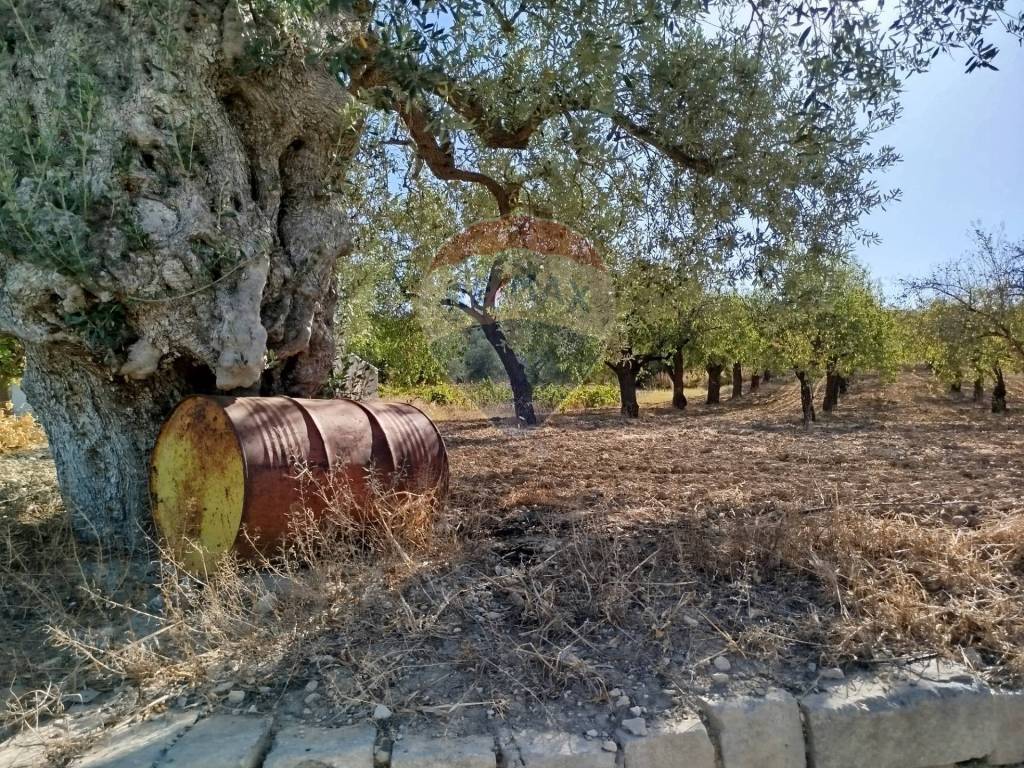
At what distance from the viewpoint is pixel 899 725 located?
91.7 inches

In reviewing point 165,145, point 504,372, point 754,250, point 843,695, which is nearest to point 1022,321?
point 504,372

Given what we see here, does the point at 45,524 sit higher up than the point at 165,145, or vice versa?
the point at 165,145

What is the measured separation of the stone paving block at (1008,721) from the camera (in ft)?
7.82

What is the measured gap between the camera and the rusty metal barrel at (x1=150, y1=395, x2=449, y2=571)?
3449 mm

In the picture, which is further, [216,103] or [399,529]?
[216,103]

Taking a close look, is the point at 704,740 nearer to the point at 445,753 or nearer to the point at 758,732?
the point at 758,732

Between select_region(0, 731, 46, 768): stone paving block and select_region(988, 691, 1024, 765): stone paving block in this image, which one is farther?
select_region(988, 691, 1024, 765): stone paving block

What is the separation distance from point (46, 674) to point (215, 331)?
1821 millimetres

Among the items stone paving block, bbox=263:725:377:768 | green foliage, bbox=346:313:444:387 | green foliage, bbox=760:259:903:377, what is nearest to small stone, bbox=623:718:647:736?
stone paving block, bbox=263:725:377:768

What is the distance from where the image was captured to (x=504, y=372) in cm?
1422

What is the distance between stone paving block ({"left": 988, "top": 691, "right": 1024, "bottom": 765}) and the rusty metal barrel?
9.19 feet

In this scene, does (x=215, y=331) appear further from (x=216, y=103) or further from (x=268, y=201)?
(x=216, y=103)

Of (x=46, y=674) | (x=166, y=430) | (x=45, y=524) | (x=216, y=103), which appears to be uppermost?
(x=216, y=103)

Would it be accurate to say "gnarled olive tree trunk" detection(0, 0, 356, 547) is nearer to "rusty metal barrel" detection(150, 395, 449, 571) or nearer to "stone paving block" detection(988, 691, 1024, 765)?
"rusty metal barrel" detection(150, 395, 449, 571)
